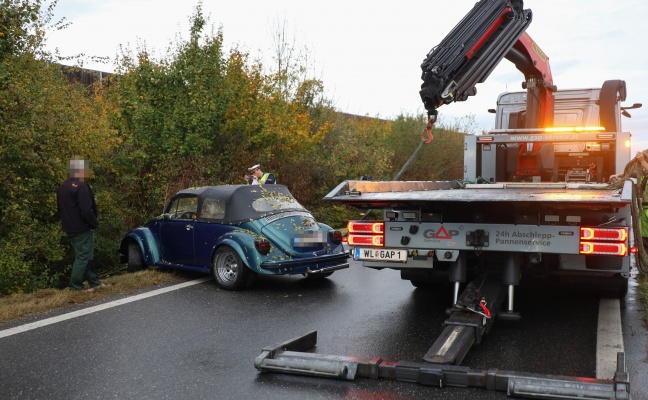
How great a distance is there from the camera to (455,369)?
4.68 meters

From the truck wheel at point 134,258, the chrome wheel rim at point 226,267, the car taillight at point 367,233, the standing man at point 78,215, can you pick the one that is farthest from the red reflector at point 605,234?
the truck wheel at point 134,258

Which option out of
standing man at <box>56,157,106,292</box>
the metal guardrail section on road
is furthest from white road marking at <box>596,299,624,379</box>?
standing man at <box>56,157,106,292</box>

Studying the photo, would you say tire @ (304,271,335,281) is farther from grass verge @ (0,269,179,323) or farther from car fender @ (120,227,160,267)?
car fender @ (120,227,160,267)

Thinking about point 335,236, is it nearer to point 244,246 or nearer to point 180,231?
point 244,246

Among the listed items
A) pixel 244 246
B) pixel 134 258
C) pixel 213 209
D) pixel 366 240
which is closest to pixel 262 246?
pixel 244 246

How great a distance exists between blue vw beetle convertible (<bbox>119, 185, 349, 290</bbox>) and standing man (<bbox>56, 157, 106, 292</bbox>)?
4.30 ft

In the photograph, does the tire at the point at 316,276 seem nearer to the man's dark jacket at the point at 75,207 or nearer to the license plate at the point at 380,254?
the license plate at the point at 380,254

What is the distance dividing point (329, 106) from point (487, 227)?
17738 millimetres

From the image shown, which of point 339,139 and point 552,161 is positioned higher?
point 339,139

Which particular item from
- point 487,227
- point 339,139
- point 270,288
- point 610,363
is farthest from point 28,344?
point 339,139

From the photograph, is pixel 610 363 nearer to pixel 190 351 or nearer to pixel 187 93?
pixel 190 351

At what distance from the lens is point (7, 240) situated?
385 inches

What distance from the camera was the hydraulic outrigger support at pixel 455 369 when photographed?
4.25m

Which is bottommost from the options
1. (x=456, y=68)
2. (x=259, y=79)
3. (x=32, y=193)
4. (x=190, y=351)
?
(x=190, y=351)
